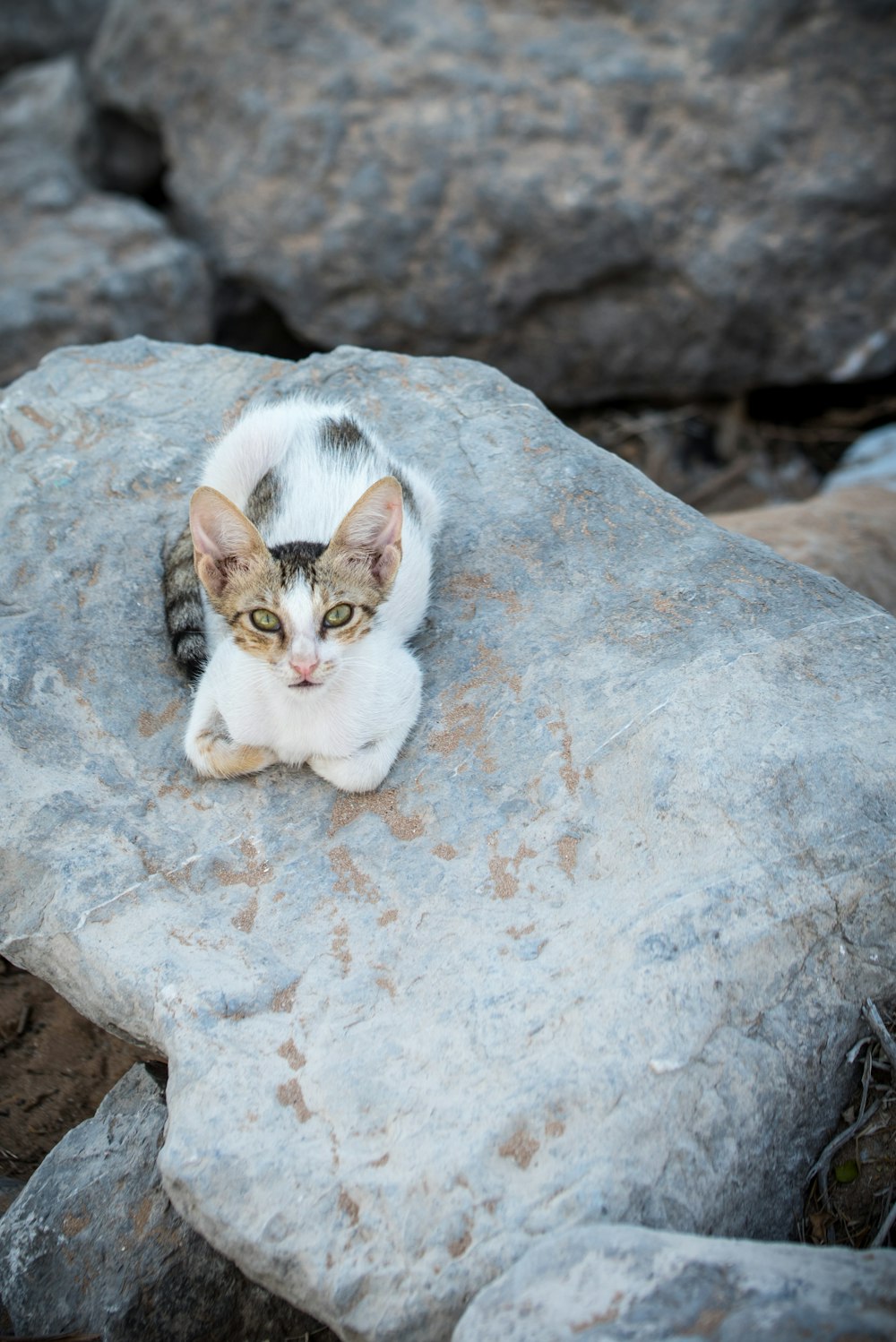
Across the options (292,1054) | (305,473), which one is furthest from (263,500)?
(292,1054)

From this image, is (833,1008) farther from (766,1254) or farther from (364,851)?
(364,851)

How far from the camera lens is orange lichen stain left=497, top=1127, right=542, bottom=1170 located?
7.07 feet

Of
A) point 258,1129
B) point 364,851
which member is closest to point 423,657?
point 364,851

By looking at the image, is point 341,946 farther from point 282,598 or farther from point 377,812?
point 282,598

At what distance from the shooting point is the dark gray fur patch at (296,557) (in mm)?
2684

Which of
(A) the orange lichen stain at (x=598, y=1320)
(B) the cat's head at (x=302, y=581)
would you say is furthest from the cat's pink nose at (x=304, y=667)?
(A) the orange lichen stain at (x=598, y=1320)

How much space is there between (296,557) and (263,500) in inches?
19.1

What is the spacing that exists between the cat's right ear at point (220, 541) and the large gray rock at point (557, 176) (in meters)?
3.57

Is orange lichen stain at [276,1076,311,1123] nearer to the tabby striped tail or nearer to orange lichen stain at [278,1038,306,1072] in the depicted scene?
orange lichen stain at [278,1038,306,1072]

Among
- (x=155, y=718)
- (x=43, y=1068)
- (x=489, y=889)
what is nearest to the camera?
(x=489, y=889)

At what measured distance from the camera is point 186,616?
3064mm

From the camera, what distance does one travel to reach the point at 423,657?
3.04 m

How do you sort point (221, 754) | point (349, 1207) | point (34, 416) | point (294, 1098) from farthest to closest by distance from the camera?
point (34, 416), point (221, 754), point (294, 1098), point (349, 1207)

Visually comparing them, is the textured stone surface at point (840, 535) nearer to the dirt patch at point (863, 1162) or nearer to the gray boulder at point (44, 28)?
the dirt patch at point (863, 1162)
